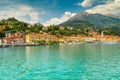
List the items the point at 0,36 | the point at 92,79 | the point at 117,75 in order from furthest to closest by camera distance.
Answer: the point at 0,36 < the point at 117,75 < the point at 92,79

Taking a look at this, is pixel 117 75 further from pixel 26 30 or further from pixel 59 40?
pixel 59 40

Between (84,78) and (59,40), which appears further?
(59,40)

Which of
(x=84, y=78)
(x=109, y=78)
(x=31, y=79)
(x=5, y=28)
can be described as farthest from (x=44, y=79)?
(x=5, y=28)

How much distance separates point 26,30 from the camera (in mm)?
174000

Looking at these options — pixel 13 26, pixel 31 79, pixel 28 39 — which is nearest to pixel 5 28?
pixel 13 26

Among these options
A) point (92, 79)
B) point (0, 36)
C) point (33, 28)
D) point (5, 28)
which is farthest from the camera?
point (33, 28)

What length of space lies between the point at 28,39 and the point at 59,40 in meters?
40.7

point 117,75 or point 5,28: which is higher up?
point 5,28

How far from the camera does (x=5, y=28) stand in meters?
164

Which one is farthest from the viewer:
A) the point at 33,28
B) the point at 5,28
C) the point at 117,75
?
the point at 33,28

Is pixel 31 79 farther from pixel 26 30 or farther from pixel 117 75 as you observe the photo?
pixel 26 30

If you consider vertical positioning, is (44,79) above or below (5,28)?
below

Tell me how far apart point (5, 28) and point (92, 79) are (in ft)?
Result: 484

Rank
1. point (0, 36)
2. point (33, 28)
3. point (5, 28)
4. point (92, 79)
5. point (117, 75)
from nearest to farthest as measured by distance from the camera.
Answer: point (92, 79), point (117, 75), point (0, 36), point (5, 28), point (33, 28)
